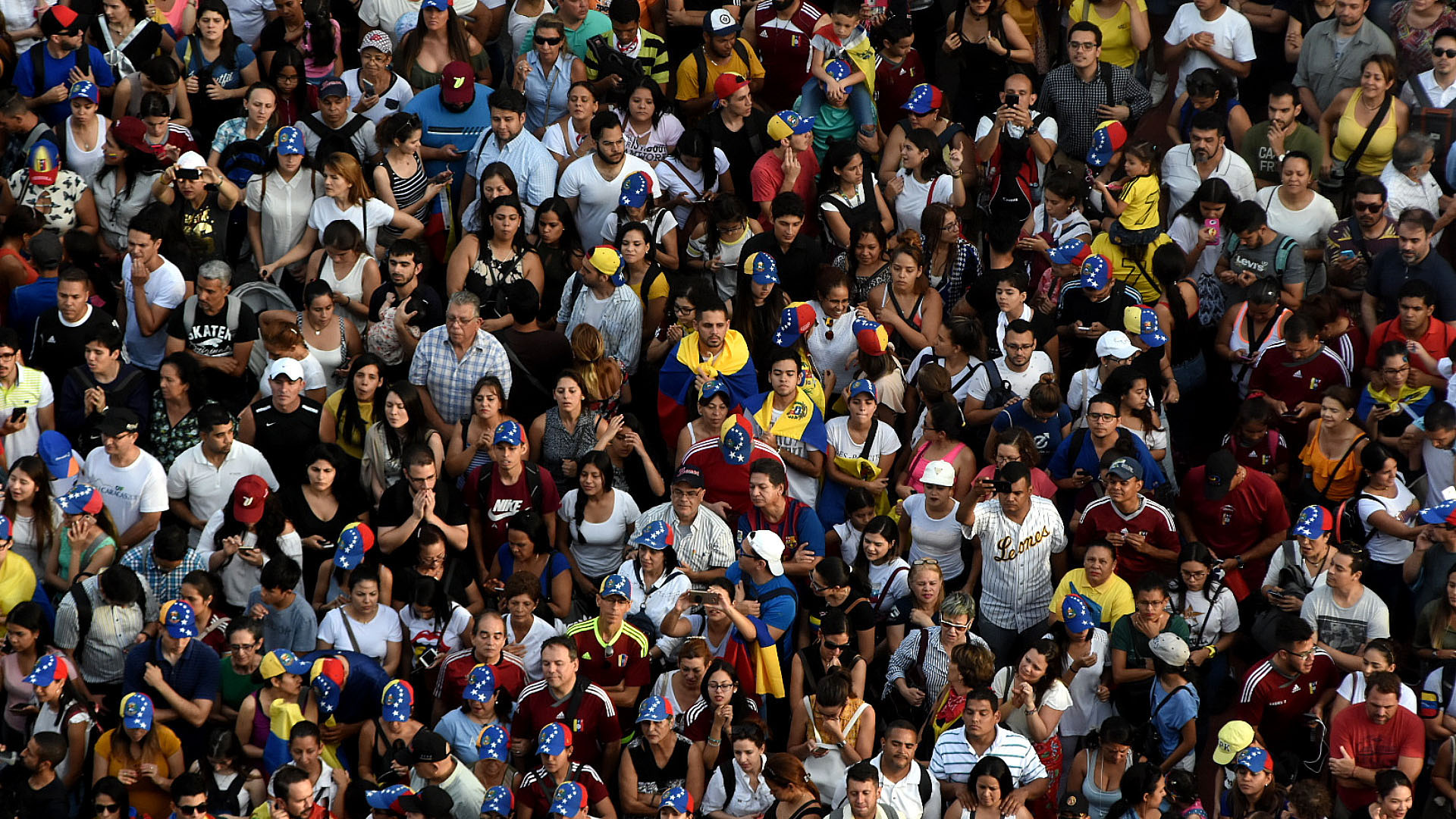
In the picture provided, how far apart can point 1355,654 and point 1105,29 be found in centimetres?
520

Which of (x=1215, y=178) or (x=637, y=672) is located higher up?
(x=1215, y=178)

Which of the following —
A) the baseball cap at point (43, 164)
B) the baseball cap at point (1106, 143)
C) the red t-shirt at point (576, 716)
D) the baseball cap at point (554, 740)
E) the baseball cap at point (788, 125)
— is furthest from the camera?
the baseball cap at point (788, 125)

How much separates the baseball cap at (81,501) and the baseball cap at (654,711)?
11.0 ft

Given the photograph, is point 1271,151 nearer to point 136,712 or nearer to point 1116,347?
point 1116,347

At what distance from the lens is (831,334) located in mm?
12703

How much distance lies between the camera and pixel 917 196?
44.5 ft

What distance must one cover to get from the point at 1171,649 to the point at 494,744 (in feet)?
11.7

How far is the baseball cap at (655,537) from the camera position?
11375 millimetres

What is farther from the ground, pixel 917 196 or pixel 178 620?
pixel 917 196

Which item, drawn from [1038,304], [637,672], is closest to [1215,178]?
[1038,304]

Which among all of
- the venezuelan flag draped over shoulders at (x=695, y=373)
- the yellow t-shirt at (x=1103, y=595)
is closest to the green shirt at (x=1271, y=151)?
the yellow t-shirt at (x=1103, y=595)

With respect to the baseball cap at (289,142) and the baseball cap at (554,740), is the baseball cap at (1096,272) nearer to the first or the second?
the baseball cap at (554,740)

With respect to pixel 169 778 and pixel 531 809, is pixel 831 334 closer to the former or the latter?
pixel 531 809

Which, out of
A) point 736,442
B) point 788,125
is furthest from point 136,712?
point 788,125
